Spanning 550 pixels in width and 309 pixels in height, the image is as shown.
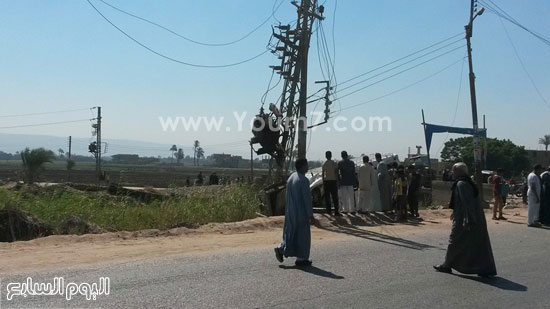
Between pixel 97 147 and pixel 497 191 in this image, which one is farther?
pixel 97 147

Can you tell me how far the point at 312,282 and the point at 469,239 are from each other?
254 cm

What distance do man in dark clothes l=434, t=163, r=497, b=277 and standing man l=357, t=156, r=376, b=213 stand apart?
21.8ft

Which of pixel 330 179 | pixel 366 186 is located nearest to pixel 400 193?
pixel 366 186

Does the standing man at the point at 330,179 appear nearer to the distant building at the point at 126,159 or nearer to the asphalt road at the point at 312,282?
the asphalt road at the point at 312,282

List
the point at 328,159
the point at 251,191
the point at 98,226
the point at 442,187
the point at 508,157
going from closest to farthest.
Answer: the point at 98,226 < the point at 328,159 < the point at 251,191 < the point at 442,187 < the point at 508,157

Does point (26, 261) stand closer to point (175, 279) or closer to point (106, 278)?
point (106, 278)

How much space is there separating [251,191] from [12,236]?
22.7 ft

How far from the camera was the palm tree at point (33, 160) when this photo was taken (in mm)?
36844

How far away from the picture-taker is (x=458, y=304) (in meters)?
6.46

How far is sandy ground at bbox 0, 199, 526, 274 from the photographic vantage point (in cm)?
862

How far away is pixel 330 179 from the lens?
14102mm

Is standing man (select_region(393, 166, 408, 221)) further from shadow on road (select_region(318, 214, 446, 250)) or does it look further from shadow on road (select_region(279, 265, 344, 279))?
shadow on road (select_region(279, 265, 344, 279))

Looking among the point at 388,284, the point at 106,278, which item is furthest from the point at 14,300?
the point at 388,284

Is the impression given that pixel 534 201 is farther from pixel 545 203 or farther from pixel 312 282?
pixel 312 282
